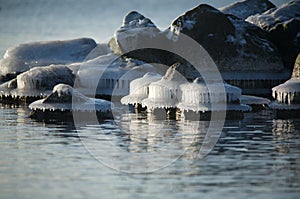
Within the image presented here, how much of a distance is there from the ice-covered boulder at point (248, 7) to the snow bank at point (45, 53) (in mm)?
14550

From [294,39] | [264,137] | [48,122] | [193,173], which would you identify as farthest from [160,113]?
[294,39]

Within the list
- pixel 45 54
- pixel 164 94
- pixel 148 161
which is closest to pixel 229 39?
pixel 45 54

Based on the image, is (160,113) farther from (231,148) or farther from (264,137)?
(231,148)

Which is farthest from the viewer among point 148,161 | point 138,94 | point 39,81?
point 39,81

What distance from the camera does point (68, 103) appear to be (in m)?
33.2

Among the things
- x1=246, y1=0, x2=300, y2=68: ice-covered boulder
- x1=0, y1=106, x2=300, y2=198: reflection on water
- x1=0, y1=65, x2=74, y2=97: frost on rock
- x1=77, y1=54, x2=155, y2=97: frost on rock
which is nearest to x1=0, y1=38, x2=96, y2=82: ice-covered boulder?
x1=77, y1=54, x2=155, y2=97: frost on rock

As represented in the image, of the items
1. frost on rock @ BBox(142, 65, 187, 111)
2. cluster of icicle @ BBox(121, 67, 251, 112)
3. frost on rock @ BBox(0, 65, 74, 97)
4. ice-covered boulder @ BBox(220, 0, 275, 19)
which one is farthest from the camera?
ice-covered boulder @ BBox(220, 0, 275, 19)

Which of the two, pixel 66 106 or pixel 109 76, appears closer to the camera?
pixel 66 106

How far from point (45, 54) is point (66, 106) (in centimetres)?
3433

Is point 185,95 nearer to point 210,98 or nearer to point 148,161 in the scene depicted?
point 210,98

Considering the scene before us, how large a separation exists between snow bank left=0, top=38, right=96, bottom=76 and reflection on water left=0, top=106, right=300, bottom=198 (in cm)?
3227

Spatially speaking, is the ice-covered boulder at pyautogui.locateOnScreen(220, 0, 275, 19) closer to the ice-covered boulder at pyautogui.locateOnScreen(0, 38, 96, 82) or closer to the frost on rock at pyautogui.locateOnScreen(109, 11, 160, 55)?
the frost on rock at pyautogui.locateOnScreen(109, 11, 160, 55)

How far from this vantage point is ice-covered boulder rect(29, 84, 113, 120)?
108 feet

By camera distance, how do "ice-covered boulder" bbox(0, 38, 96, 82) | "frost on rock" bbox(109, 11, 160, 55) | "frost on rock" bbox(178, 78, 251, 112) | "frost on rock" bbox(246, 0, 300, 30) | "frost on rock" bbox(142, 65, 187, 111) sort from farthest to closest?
"ice-covered boulder" bbox(0, 38, 96, 82) < "frost on rock" bbox(246, 0, 300, 30) < "frost on rock" bbox(109, 11, 160, 55) < "frost on rock" bbox(142, 65, 187, 111) < "frost on rock" bbox(178, 78, 251, 112)
